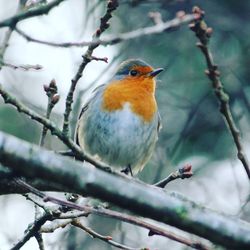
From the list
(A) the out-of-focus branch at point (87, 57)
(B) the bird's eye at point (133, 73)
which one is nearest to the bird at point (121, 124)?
(B) the bird's eye at point (133, 73)

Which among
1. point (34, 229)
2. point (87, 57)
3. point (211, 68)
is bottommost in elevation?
point (34, 229)

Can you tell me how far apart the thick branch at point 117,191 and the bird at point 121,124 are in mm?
3174

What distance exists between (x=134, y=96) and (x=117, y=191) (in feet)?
11.4

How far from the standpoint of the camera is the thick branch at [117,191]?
78.4 inches

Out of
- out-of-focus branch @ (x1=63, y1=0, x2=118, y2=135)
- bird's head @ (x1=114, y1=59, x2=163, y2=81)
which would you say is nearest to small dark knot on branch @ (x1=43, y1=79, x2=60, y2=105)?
out-of-focus branch @ (x1=63, y1=0, x2=118, y2=135)

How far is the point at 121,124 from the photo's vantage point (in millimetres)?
5230

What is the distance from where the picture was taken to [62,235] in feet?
20.3

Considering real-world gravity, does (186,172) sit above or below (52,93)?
below

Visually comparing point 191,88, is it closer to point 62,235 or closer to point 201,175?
point 201,175

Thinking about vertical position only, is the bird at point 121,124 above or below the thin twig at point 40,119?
below

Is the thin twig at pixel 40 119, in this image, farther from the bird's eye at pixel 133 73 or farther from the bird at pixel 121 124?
the bird's eye at pixel 133 73

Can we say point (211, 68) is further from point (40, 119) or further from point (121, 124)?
point (121, 124)

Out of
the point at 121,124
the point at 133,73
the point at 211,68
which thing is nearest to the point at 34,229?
the point at 211,68

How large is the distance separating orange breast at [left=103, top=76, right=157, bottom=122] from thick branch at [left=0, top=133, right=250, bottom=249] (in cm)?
325
